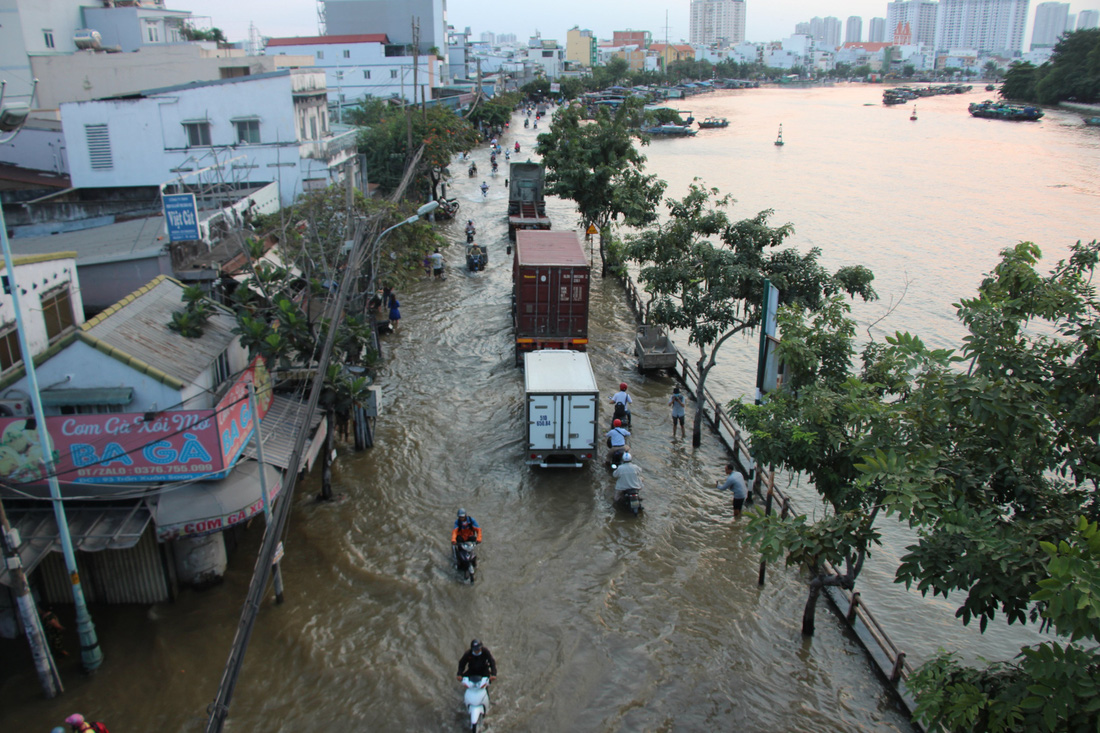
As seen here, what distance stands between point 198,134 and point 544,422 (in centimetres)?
2195

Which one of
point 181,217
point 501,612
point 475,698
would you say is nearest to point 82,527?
point 475,698

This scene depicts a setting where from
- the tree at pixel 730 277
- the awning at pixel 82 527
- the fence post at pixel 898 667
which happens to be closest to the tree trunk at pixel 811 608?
the fence post at pixel 898 667

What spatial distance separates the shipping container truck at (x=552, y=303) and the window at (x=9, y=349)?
1218cm

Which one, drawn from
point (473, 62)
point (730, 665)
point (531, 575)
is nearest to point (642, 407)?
point (531, 575)

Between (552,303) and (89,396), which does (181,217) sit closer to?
(89,396)

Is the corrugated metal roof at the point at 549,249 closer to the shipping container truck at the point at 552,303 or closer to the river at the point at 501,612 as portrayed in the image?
the shipping container truck at the point at 552,303

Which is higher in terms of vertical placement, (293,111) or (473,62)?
(473,62)

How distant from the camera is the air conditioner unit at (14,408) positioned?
A: 10.9m

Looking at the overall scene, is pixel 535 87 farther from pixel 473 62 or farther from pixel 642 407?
pixel 642 407

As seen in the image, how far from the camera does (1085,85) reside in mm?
98375

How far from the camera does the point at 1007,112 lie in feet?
323

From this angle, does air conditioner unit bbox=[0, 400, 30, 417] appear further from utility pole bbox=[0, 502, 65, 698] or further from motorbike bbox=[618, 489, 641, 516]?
motorbike bbox=[618, 489, 641, 516]

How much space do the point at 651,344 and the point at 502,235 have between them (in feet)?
63.9

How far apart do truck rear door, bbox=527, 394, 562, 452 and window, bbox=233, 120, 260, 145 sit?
829 inches
